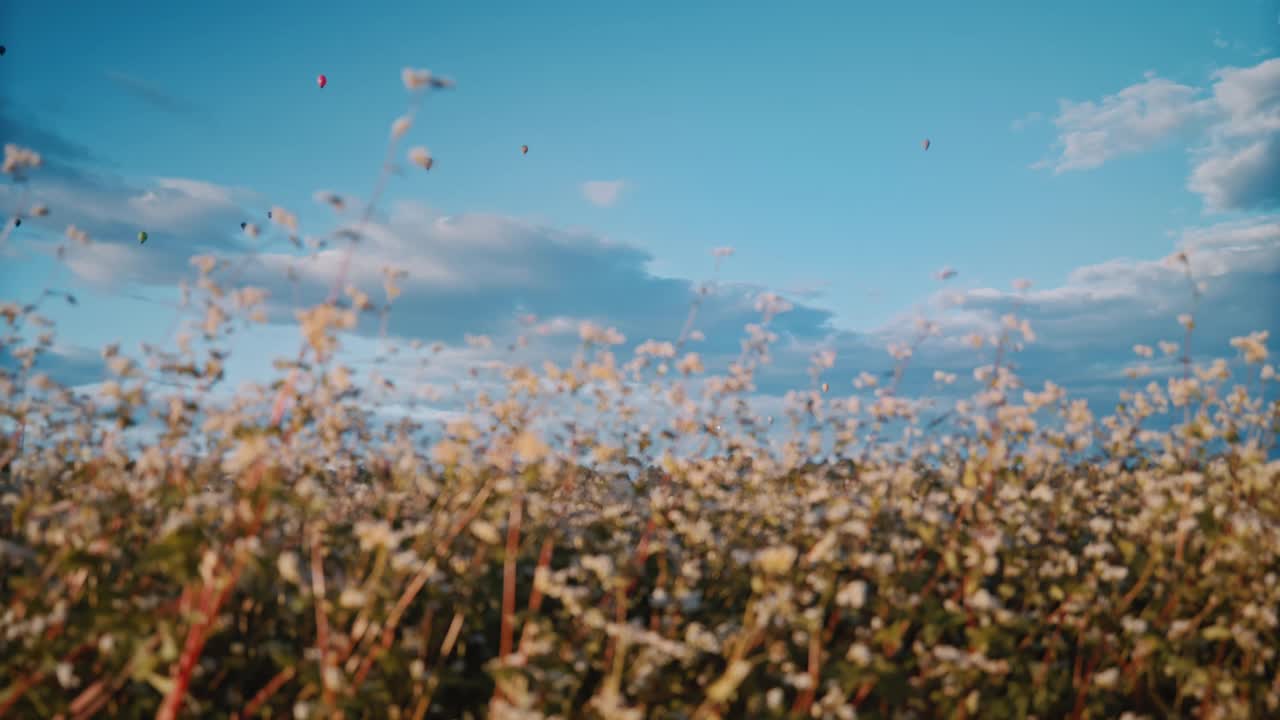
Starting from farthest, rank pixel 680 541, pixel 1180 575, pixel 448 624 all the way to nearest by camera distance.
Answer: pixel 680 541 → pixel 1180 575 → pixel 448 624

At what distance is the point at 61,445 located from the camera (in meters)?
6.52

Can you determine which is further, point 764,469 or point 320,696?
point 764,469

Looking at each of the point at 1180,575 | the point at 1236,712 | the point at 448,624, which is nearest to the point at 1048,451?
the point at 1180,575

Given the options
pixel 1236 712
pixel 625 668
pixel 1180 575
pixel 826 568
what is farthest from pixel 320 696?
pixel 1180 575

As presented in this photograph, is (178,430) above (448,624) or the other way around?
above

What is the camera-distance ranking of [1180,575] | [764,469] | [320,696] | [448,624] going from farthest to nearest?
1. [764,469]
2. [1180,575]
3. [448,624]
4. [320,696]

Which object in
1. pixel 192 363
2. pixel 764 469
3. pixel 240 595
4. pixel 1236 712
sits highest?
pixel 192 363

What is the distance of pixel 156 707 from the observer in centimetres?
421

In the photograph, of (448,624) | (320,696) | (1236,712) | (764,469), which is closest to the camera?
(320,696)

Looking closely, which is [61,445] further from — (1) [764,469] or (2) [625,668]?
(1) [764,469]

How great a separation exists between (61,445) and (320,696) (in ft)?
13.0

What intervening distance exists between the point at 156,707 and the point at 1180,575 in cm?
678

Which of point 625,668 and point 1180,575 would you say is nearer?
point 625,668

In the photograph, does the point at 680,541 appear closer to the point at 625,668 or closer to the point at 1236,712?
the point at 625,668
